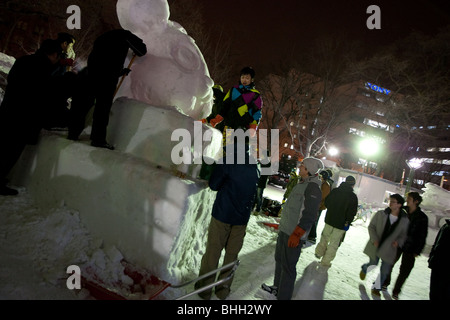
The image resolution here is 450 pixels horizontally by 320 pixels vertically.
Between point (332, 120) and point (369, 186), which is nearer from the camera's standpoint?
point (369, 186)

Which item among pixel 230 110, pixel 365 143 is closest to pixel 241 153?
pixel 230 110

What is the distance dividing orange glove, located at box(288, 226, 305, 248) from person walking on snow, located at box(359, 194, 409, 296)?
243 centimetres

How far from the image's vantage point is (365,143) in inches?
609

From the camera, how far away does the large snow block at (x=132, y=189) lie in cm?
268

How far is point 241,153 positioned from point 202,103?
129 cm

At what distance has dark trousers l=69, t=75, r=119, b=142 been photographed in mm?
2994

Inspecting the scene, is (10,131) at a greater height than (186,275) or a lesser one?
greater

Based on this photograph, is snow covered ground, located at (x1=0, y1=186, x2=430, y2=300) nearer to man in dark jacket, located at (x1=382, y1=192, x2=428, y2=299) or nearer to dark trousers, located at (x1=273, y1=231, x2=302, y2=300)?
dark trousers, located at (x1=273, y1=231, x2=302, y2=300)

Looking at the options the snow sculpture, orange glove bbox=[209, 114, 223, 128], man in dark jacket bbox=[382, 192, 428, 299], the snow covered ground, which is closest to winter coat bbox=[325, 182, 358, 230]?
man in dark jacket bbox=[382, 192, 428, 299]

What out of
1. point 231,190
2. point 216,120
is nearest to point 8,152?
point 216,120

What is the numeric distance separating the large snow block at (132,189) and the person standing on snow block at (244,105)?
1.08 metres

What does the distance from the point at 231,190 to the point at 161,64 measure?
6.86 ft

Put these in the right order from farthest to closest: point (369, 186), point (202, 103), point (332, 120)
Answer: point (332, 120) → point (369, 186) → point (202, 103)
